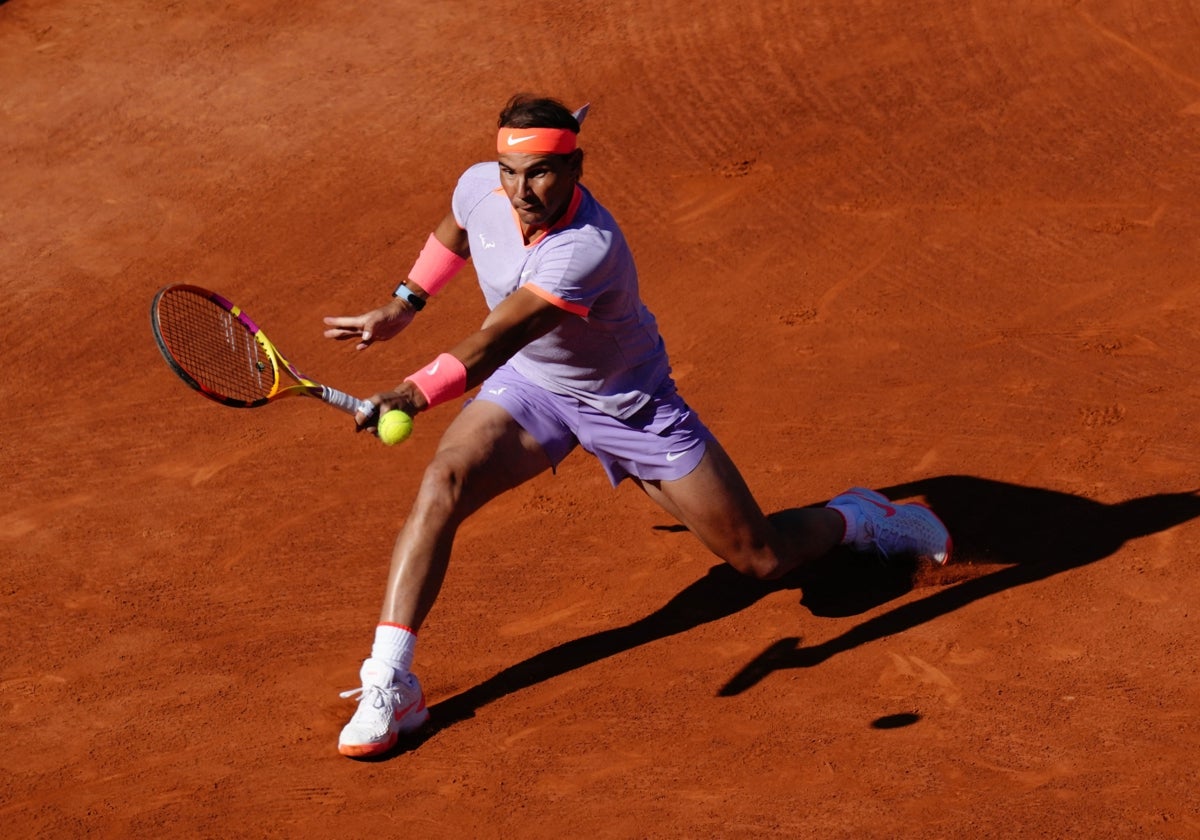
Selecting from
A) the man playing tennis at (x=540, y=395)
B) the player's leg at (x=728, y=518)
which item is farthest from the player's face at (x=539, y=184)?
the player's leg at (x=728, y=518)

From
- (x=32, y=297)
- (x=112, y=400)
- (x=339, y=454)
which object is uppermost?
(x=32, y=297)

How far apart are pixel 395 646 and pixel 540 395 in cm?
104

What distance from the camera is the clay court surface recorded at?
15.3ft

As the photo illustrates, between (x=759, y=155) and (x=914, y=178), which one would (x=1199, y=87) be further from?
(x=759, y=155)

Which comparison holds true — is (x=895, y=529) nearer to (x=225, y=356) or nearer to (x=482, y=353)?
(x=482, y=353)

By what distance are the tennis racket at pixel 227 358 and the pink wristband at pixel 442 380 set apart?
32 centimetres

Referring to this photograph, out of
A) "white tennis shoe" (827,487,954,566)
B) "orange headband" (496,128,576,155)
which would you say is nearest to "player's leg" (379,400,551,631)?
"orange headband" (496,128,576,155)

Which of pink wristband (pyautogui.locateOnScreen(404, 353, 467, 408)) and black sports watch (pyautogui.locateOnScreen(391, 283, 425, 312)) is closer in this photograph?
pink wristband (pyautogui.locateOnScreen(404, 353, 467, 408))

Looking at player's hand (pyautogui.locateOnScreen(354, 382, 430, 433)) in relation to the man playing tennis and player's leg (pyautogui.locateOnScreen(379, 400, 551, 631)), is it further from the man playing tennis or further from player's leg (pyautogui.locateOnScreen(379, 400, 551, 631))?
player's leg (pyautogui.locateOnScreen(379, 400, 551, 631))

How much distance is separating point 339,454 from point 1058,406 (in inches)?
129


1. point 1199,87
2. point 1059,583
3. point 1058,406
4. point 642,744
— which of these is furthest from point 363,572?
point 1199,87

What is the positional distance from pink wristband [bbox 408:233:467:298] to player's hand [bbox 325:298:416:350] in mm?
135

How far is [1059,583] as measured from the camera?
17.8 ft

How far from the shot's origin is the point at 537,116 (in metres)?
4.64
